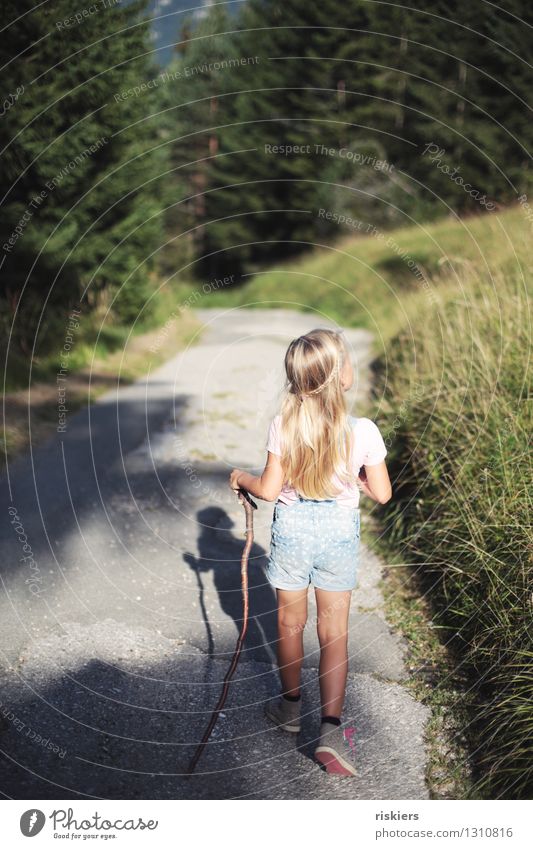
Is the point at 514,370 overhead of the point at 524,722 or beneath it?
overhead

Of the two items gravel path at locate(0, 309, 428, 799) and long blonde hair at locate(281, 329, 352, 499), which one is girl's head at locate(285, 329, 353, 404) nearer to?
long blonde hair at locate(281, 329, 352, 499)

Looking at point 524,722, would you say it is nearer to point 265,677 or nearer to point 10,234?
point 265,677

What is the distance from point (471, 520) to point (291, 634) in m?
1.25

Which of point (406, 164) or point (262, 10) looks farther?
point (262, 10)

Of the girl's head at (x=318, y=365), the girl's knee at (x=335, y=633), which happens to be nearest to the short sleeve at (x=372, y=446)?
the girl's head at (x=318, y=365)

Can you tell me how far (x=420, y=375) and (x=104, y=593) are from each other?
9.89 ft

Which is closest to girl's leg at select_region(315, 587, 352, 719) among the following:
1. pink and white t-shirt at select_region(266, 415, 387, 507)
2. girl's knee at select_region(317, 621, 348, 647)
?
girl's knee at select_region(317, 621, 348, 647)

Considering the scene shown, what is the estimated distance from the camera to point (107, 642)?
10.7 ft

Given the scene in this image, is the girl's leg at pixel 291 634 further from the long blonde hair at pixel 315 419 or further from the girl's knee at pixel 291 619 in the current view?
the long blonde hair at pixel 315 419

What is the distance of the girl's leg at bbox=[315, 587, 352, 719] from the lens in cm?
263

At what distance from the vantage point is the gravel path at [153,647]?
99.1 inches

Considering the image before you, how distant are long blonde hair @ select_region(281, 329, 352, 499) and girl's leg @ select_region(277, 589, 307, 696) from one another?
0.44 m

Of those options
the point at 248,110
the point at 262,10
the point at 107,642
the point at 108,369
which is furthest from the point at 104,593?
the point at 262,10

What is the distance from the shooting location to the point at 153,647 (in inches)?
129
